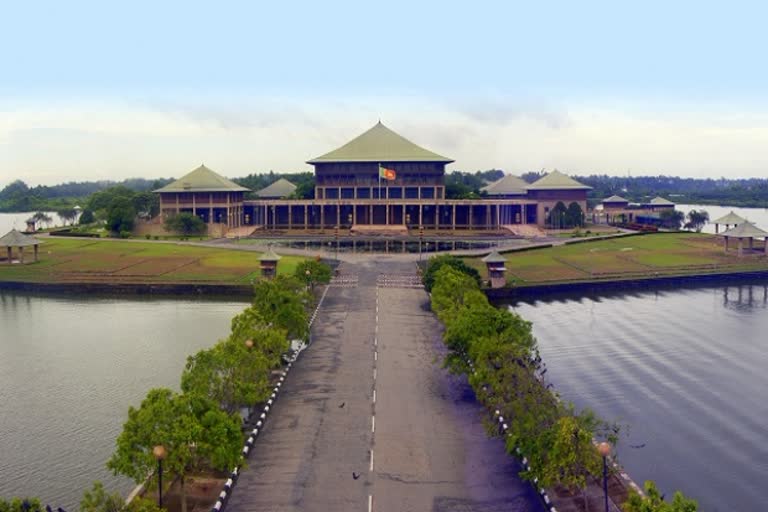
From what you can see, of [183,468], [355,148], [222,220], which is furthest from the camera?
[355,148]

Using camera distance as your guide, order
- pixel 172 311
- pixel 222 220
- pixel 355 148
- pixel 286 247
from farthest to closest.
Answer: pixel 355 148 → pixel 222 220 → pixel 286 247 → pixel 172 311

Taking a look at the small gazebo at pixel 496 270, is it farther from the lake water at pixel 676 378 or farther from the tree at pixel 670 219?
the tree at pixel 670 219

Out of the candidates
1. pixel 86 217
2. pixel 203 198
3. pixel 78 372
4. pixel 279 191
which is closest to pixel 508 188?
pixel 279 191

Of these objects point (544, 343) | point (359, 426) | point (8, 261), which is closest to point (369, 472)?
point (359, 426)

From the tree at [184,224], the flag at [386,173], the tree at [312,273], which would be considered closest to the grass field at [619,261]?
the tree at [312,273]

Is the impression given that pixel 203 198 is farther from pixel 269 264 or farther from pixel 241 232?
pixel 269 264

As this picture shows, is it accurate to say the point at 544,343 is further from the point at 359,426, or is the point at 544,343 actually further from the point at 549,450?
the point at 549,450
